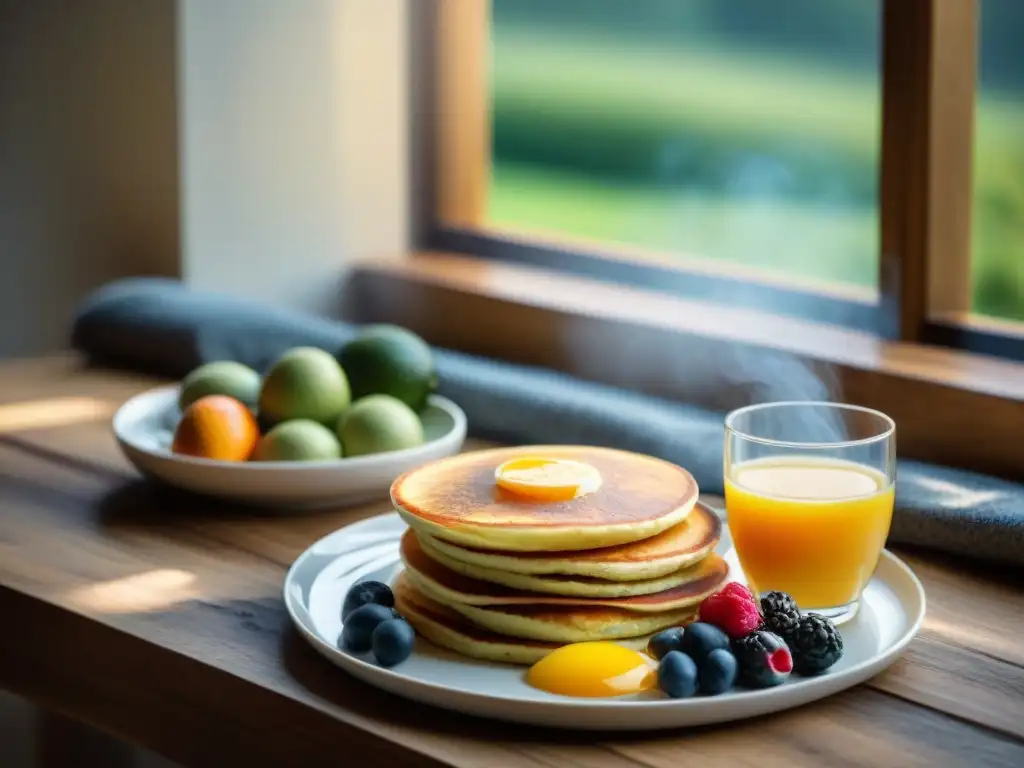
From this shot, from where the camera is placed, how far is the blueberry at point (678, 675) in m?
0.94

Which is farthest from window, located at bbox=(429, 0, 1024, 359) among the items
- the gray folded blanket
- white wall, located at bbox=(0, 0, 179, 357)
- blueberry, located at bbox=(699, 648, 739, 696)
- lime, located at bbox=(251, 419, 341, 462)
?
blueberry, located at bbox=(699, 648, 739, 696)

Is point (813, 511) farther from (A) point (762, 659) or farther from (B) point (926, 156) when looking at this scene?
(B) point (926, 156)

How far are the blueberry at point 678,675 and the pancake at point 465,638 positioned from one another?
0.24ft

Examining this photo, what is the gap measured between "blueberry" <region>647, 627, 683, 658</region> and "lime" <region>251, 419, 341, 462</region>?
0.50 metres

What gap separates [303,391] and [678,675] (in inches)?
25.7

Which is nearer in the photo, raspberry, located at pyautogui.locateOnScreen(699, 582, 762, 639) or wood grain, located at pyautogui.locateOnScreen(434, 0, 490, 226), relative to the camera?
raspberry, located at pyautogui.locateOnScreen(699, 582, 762, 639)

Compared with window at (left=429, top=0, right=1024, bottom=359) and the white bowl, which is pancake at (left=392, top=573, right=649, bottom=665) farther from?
window at (left=429, top=0, right=1024, bottom=359)

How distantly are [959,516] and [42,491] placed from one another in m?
0.89

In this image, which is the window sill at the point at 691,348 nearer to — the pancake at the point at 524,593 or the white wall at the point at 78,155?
the white wall at the point at 78,155

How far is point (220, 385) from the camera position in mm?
1538

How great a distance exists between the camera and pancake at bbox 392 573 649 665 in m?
1.01

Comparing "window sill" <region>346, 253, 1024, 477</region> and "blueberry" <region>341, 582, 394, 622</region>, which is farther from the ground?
"window sill" <region>346, 253, 1024, 477</region>

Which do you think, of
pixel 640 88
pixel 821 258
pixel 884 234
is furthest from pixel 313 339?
pixel 640 88

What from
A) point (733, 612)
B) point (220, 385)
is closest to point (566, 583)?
point (733, 612)
